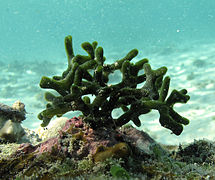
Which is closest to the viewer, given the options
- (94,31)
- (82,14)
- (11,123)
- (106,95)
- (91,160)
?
(91,160)

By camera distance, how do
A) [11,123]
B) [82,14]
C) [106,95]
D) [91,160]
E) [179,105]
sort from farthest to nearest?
1. [82,14]
2. [179,105]
3. [11,123]
4. [106,95]
5. [91,160]

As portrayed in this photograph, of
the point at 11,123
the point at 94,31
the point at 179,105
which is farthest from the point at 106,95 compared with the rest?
the point at 94,31

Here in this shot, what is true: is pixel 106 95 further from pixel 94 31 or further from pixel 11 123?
pixel 94 31

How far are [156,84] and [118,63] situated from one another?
25.6 inches

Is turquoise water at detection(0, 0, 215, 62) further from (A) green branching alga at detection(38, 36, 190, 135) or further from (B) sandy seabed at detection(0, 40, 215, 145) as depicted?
(A) green branching alga at detection(38, 36, 190, 135)

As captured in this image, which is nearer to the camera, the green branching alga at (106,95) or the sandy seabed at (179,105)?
the green branching alga at (106,95)

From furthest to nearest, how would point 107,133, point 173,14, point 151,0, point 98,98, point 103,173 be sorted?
1. point 151,0
2. point 173,14
3. point 98,98
4. point 107,133
5. point 103,173

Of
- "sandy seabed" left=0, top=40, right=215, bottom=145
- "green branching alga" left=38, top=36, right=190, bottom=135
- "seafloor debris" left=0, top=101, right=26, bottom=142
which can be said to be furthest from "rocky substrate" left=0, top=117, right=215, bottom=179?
"sandy seabed" left=0, top=40, right=215, bottom=145

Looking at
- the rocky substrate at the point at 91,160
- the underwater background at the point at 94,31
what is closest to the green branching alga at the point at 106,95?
the rocky substrate at the point at 91,160

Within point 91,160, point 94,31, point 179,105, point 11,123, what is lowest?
point 91,160

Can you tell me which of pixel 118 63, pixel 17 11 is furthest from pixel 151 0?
pixel 118 63

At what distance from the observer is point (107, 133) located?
A: 2287 mm

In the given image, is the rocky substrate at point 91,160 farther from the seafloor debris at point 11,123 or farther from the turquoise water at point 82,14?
the turquoise water at point 82,14

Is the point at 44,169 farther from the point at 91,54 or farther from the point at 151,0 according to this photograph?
the point at 151,0
